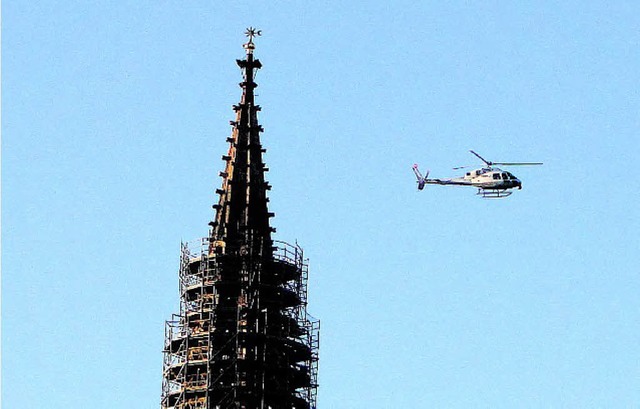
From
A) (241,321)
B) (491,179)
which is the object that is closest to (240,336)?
(241,321)

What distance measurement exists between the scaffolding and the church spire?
1652mm

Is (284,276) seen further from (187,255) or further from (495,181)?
(495,181)

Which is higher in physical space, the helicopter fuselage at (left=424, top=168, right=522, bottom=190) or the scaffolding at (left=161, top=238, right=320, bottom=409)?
the helicopter fuselage at (left=424, top=168, right=522, bottom=190)

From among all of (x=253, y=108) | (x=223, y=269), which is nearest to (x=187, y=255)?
(x=223, y=269)

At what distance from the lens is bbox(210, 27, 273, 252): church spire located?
18175cm

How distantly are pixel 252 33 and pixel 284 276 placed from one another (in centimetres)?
2765

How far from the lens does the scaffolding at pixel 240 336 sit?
568 feet

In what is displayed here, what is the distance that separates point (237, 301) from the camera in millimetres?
177625

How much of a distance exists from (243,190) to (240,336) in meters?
16.6

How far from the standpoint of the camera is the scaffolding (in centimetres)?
17312

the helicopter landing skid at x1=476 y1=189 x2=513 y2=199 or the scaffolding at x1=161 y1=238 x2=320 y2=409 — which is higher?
the helicopter landing skid at x1=476 y1=189 x2=513 y2=199

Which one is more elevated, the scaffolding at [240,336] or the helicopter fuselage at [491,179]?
the helicopter fuselage at [491,179]

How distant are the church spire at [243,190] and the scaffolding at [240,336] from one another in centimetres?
165

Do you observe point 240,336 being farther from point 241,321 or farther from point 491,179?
point 491,179
